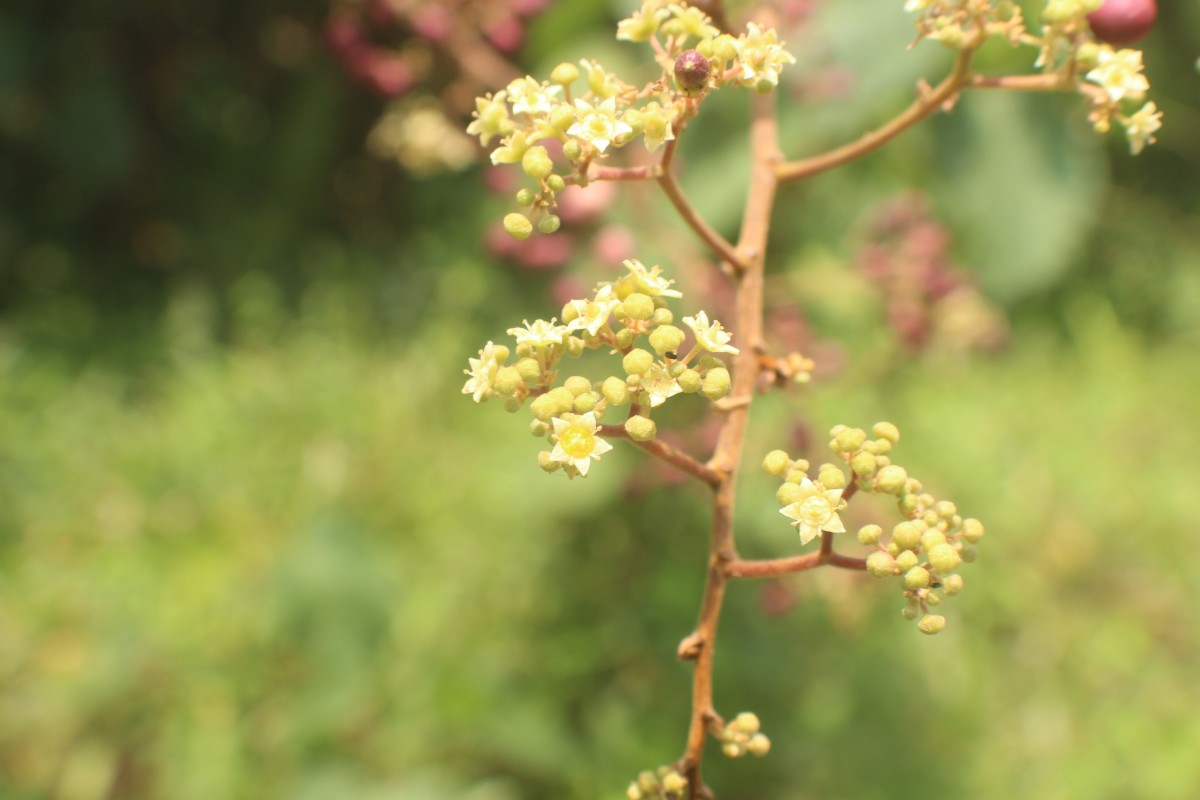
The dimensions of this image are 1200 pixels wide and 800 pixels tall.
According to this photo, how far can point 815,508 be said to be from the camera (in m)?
0.89

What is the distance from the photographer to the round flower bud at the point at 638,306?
0.88 metres

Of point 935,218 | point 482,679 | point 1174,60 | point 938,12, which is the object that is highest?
point 938,12

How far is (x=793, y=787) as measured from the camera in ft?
7.04

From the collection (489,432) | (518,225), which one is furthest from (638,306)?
(489,432)

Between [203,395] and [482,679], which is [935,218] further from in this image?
[203,395]

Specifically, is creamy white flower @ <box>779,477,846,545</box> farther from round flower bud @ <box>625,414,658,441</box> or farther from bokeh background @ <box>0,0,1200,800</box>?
bokeh background @ <box>0,0,1200,800</box>

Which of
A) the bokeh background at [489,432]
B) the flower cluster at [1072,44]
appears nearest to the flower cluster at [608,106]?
the flower cluster at [1072,44]

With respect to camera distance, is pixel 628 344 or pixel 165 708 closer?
pixel 628 344

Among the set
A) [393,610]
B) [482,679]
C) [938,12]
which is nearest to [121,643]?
[393,610]

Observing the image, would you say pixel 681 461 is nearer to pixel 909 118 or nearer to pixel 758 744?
pixel 758 744

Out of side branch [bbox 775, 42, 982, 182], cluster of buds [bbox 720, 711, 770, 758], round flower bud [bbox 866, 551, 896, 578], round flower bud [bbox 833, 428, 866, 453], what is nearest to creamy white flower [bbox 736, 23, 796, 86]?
side branch [bbox 775, 42, 982, 182]

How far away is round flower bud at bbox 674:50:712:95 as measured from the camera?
0.93 metres

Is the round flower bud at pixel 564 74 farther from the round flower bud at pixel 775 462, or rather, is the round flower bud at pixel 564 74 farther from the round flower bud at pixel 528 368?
the round flower bud at pixel 775 462

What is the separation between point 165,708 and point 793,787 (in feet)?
4.67
